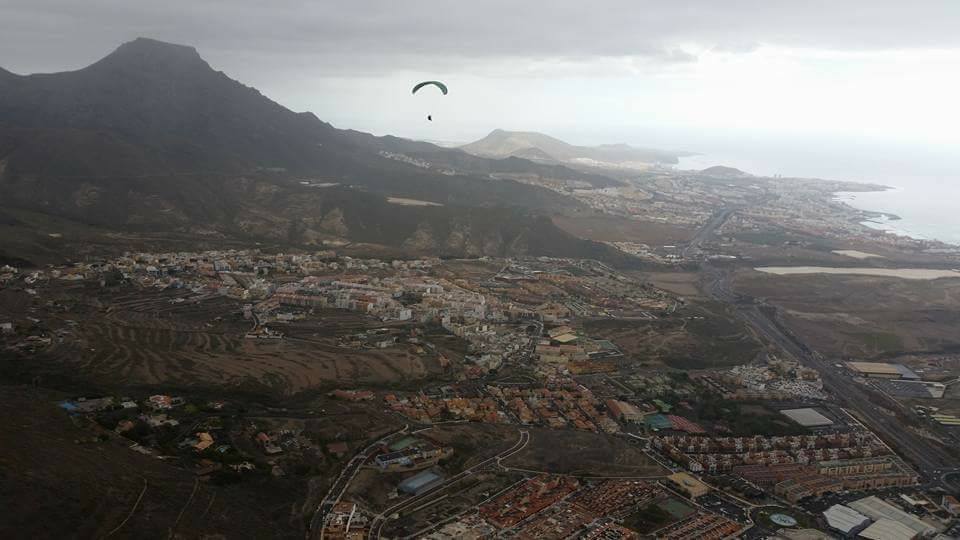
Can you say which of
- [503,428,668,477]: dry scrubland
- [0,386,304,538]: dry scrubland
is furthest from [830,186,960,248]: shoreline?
[0,386,304,538]: dry scrubland

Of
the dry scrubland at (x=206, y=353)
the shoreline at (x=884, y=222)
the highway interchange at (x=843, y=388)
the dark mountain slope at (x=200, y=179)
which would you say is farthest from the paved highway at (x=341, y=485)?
the shoreline at (x=884, y=222)

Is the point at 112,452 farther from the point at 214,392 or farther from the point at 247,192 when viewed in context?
the point at 247,192

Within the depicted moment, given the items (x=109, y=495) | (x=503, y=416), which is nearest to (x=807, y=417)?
(x=503, y=416)

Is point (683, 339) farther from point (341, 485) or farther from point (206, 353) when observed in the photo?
point (206, 353)

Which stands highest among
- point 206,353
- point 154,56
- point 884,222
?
point 154,56

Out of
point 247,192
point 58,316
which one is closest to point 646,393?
point 58,316

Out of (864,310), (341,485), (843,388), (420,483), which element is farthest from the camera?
(864,310)

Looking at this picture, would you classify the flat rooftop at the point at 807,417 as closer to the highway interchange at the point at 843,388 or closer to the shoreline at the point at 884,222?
the highway interchange at the point at 843,388

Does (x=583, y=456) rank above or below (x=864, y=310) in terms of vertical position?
below
